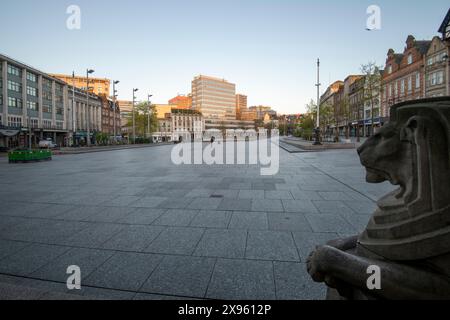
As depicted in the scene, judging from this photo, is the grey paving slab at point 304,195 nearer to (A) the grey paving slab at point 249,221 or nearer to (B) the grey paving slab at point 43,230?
(A) the grey paving slab at point 249,221

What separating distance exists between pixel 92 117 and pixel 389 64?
274 ft

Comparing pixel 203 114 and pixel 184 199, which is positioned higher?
pixel 203 114

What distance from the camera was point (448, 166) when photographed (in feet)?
5.16

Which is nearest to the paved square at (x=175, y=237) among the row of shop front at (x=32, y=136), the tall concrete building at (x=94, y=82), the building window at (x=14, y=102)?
the row of shop front at (x=32, y=136)

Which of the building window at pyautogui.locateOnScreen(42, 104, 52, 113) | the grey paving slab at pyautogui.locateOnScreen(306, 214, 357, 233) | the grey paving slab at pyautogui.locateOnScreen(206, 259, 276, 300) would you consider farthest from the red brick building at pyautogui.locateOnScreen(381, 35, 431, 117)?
the building window at pyautogui.locateOnScreen(42, 104, 52, 113)

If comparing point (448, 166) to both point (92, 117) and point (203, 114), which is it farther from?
point (203, 114)

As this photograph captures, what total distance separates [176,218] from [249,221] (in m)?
1.59

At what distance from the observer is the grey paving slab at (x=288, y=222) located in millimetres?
5055

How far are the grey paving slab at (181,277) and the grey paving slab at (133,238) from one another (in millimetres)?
736

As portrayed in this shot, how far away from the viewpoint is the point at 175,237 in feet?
15.3

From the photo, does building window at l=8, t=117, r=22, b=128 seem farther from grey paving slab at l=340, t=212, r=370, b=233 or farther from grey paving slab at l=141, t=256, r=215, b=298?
grey paving slab at l=340, t=212, r=370, b=233

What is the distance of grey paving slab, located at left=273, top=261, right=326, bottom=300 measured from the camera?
2.90 m

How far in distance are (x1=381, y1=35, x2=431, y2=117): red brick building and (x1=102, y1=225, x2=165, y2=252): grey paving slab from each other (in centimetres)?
4618
